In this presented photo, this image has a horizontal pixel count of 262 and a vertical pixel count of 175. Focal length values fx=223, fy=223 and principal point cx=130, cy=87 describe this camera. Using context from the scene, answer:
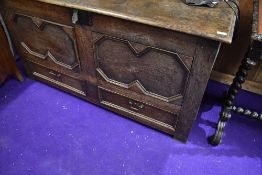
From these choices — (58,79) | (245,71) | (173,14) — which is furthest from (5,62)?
(245,71)

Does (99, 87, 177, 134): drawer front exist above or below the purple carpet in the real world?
above

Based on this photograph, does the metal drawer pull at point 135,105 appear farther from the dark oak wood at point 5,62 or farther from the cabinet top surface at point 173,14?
the dark oak wood at point 5,62

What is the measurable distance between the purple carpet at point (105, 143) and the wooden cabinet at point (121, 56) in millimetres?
104

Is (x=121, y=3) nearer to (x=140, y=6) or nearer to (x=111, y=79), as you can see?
(x=140, y=6)

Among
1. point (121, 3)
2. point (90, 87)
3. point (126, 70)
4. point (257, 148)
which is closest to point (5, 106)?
point (90, 87)

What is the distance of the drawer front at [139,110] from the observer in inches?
51.2

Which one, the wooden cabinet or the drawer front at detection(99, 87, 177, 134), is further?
the drawer front at detection(99, 87, 177, 134)

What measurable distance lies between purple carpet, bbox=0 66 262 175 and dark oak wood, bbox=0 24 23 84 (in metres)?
0.17

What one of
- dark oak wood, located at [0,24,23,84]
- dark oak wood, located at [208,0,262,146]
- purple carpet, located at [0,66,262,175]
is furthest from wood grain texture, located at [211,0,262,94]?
dark oak wood, located at [0,24,23,84]

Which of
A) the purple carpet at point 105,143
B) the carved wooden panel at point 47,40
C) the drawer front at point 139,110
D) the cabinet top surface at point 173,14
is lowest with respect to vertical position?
the purple carpet at point 105,143

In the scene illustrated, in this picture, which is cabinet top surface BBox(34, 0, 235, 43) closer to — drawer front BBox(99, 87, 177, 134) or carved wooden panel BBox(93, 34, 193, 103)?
carved wooden panel BBox(93, 34, 193, 103)

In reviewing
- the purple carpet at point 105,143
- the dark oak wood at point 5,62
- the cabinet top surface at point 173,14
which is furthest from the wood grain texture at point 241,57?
the dark oak wood at point 5,62

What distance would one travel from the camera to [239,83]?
1.20 m

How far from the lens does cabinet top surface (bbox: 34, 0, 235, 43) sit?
2.84 ft
